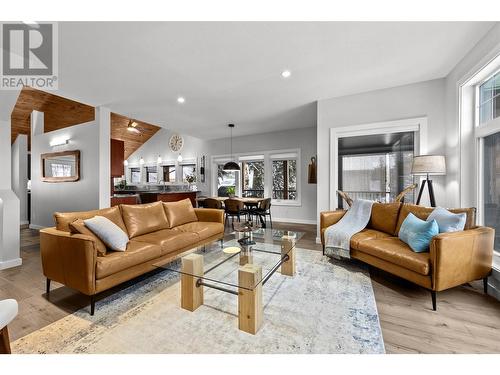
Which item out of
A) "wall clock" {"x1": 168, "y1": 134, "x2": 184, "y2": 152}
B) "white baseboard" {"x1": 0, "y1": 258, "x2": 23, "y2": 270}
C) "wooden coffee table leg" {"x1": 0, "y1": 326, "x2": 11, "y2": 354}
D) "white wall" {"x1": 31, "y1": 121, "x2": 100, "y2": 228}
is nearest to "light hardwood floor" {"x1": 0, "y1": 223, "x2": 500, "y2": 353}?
"white baseboard" {"x1": 0, "y1": 258, "x2": 23, "y2": 270}

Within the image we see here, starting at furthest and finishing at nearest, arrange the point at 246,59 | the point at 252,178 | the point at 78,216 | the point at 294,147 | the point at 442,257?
the point at 252,178
the point at 294,147
the point at 246,59
the point at 78,216
the point at 442,257

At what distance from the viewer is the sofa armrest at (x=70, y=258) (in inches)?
72.6

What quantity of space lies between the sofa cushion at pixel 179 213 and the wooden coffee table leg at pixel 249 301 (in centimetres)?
203

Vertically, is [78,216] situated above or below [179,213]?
above

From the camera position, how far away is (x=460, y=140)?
2893 mm

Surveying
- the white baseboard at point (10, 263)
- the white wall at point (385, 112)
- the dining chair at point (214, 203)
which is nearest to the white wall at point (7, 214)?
the white baseboard at point (10, 263)

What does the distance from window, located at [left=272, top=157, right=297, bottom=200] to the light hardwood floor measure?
13.4 feet

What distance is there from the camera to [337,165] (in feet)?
13.2

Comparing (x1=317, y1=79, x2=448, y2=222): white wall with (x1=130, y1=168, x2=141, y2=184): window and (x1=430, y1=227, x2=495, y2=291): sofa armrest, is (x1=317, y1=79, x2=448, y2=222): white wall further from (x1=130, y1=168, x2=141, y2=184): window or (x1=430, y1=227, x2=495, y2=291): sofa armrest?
(x1=130, y1=168, x2=141, y2=184): window

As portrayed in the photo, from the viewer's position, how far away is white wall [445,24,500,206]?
8.30 ft

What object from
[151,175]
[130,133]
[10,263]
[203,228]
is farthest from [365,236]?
[130,133]

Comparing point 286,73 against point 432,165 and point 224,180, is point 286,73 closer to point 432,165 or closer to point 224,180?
point 432,165

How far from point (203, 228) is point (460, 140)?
12.2 feet

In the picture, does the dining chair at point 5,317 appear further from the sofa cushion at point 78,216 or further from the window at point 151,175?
the window at point 151,175
